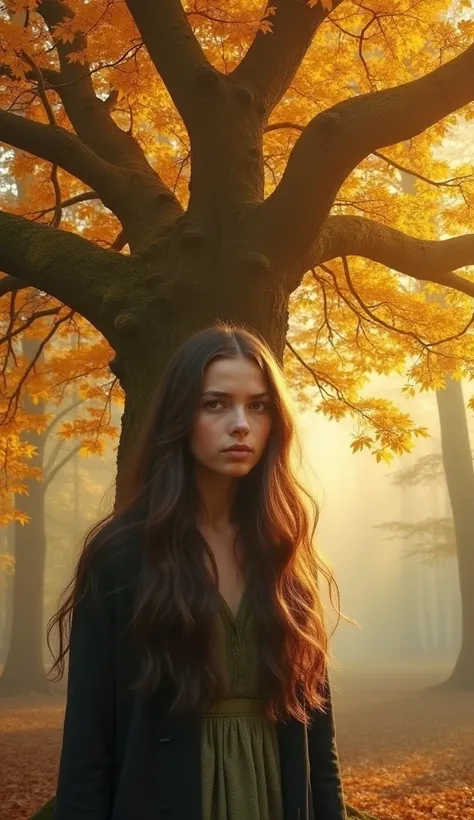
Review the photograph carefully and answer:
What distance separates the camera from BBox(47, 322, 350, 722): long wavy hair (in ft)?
6.97

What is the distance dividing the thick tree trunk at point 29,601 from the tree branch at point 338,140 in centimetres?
1196

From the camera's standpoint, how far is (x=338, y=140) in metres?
4.42

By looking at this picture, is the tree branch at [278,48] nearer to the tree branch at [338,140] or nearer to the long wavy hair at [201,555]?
the tree branch at [338,140]

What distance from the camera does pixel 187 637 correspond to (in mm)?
2125

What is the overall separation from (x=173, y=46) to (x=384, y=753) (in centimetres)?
822

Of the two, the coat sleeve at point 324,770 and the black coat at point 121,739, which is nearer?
the black coat at point 121,739

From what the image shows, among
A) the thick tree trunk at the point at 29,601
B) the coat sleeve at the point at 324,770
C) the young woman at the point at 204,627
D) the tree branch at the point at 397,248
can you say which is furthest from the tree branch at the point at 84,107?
the thick tree trunk at the point at 29,601

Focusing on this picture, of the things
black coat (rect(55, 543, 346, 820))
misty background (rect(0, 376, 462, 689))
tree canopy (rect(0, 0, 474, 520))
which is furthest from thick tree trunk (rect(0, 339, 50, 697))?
black coat (rect(55, 543, 346, 820))

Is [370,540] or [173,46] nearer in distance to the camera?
[173,46]

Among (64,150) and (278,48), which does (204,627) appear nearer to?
(64,150)

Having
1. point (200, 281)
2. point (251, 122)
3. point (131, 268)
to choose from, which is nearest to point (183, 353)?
point (200, 281)

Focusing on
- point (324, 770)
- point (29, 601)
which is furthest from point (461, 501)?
point (324, 770)

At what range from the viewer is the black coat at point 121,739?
2.04m

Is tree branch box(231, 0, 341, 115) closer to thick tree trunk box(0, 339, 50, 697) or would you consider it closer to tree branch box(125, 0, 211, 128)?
tree branch box(125, 0, 211, 128)
